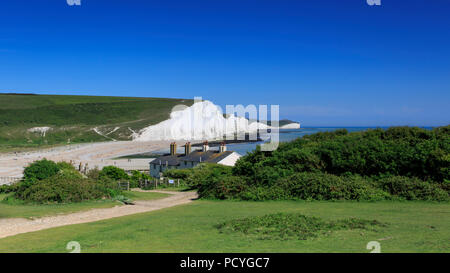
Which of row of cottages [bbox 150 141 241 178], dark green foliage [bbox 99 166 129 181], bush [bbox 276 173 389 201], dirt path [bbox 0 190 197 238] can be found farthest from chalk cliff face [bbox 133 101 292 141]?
bush [bbox 276 173 389 201]

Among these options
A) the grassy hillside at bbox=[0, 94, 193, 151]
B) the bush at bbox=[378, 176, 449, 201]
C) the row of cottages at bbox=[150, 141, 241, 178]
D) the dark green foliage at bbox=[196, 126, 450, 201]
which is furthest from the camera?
the grassy hillside at bbox=[0, 94, 193, 151]

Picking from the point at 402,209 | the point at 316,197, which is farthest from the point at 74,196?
the point at 402,209

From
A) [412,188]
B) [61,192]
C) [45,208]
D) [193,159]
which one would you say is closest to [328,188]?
[412,188]

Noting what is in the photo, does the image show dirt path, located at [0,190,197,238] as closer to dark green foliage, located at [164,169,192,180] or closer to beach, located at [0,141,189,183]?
dark green foliage, located at [164,169,192,180]

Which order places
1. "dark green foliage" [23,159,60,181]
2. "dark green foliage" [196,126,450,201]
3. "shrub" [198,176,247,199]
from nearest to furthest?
"dark green foliage" [196,126,450,201], "shrub" [198,176,247,199], "dark green foliage" [23,159,60,181]

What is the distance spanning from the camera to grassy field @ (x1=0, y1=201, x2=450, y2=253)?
8047 mm

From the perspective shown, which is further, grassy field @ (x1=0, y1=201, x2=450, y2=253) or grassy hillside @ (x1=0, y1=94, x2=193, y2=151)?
grassy hillside @ (x1=0, y1=94, x2=193, y2=151)

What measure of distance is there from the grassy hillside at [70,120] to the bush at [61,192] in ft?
321

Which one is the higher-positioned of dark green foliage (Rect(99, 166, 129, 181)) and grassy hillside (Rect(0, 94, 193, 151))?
grassy hillside (Rect(0, 94, 193, 151))

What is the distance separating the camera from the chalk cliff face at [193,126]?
13438 centimetres

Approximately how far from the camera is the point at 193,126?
13888cm

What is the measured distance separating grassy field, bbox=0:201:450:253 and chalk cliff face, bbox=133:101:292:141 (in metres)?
120
